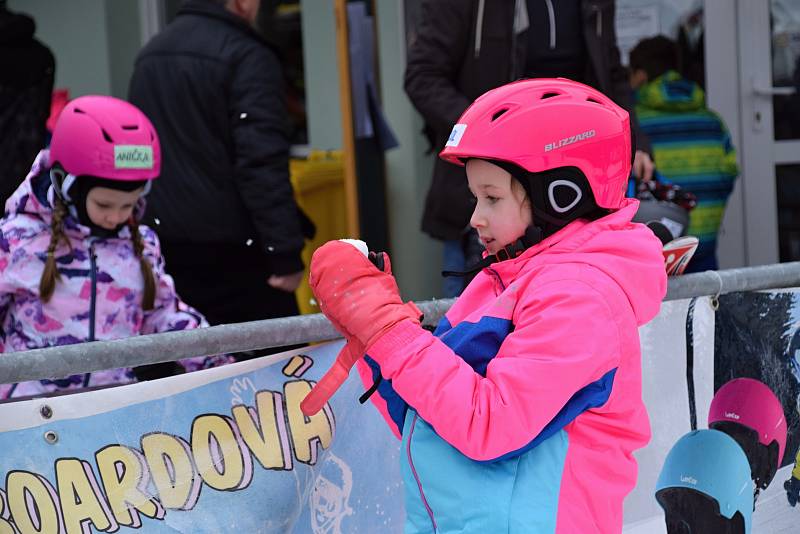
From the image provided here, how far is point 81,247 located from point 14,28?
1.77 metres

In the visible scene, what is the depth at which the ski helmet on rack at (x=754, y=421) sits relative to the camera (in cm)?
330

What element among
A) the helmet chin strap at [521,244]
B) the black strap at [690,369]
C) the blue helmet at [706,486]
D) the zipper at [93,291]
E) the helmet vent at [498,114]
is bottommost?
the blue helmet at [706,486]

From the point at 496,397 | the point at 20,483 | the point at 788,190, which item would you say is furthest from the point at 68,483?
the point at 788,190

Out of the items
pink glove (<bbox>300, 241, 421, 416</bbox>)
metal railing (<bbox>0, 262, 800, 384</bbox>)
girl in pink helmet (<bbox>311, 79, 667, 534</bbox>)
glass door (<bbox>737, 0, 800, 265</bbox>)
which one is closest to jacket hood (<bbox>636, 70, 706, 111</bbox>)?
glass door (<bbox>737, 0, 800, 265</bbox>)

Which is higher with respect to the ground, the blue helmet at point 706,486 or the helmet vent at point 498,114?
the helmet vent at point 498,114

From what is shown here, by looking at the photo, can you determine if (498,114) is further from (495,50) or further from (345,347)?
(495,50)

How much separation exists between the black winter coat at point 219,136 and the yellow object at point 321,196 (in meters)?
1.93

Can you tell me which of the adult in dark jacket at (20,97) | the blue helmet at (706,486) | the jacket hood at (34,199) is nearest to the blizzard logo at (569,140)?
the blue helmet at (706,486)

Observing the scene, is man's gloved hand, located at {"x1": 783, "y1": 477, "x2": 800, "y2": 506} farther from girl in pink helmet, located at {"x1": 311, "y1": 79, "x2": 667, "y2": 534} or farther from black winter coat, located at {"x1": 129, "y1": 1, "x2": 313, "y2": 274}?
black winter coat, located at {"x1": 129, "y1": 1, "x2": 313, "y2": 274}

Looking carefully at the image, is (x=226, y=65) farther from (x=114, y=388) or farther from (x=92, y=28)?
(x=92, y=28)

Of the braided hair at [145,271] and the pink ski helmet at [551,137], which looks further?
the braided hair at [145,271]

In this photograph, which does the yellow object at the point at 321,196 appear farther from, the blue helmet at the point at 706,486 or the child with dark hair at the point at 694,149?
the blue helmet at the point at 706,486

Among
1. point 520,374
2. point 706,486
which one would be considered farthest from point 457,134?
point 706,486

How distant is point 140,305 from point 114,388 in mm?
1373
